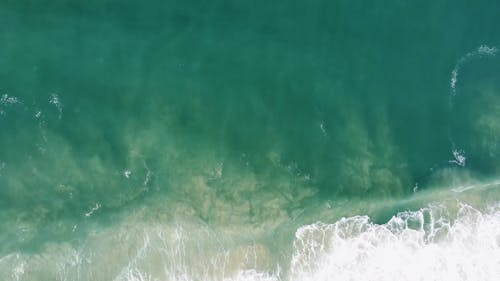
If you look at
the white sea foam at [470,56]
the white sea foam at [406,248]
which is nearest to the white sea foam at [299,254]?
the white sea foam at [406,248]

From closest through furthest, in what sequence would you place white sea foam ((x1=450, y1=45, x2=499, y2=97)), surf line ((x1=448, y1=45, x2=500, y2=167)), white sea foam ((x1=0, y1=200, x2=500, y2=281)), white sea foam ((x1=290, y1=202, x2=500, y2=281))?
white sea foam ((x1=0, y1=200, x2=500, y2=281)) → white sea foam ((x1=290, y1=202, x2=500, y2=281)) → surf line ((x1=448, y1=45, x2=500, y2=167)) → white sea foam ((x1=450, y1=45, x2=499, y2=97))

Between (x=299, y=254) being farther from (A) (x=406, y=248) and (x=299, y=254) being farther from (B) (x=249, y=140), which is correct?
(B) (x=249, y=140)

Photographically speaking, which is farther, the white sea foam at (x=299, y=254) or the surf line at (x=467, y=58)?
the surf line at (x=467, y=58)

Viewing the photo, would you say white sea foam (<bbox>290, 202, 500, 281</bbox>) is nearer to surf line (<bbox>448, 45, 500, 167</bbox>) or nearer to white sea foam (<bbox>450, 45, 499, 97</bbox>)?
surf line (<bbox>448, 45, 500, 167</bbox>)

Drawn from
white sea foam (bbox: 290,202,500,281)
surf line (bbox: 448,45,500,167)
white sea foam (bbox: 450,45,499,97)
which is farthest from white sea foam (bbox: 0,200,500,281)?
white sea foam (bbox: 450,45,499,97)

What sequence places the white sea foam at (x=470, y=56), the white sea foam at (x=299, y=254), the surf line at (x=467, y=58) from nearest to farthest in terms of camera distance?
the white sea foam at (x=299, y=254) → the surf line at (x=467, y=58) → the white sea foam at (x=470, y=56)

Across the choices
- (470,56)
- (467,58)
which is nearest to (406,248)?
(467,58)

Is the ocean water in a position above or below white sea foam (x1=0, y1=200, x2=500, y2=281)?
above

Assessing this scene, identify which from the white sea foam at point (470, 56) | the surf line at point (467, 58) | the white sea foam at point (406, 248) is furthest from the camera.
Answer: the white sea foam at point (470, 56)

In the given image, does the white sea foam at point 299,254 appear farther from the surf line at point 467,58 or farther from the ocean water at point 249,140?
the surf line at point 467,58
